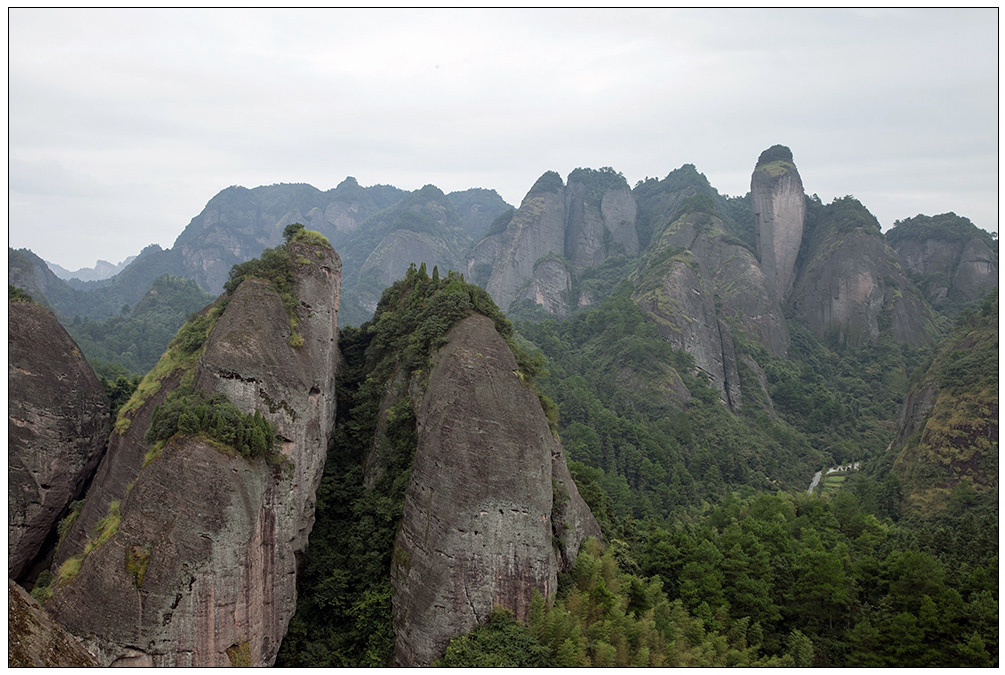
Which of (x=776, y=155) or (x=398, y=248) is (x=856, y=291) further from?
(x=398, y=248)

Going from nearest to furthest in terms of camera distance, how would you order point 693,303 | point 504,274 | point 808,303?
1. point 693,303
2. point 808,303
3. point 504,274

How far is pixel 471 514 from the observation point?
19.6 metres

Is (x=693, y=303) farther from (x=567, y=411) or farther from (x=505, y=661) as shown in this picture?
(x=505, y=661)

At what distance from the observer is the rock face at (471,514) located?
766 inches

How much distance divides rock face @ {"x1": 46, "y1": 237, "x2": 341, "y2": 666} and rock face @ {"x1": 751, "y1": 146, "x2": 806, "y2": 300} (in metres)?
94.1

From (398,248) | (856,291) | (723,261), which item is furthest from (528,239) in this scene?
(856,291)

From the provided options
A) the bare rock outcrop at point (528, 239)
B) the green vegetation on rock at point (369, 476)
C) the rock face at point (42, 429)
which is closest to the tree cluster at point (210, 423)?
the green vegetation on rock at point (369, 476)

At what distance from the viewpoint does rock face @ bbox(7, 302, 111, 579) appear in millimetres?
23156

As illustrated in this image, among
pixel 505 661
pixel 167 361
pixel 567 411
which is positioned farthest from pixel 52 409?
pixel 567 411

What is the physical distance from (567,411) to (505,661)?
39.0 meters

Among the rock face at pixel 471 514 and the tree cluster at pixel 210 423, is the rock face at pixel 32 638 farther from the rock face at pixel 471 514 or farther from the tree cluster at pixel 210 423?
the rock face at pixel 471 514

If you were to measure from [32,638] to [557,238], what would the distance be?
438 feet

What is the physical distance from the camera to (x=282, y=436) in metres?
21.7

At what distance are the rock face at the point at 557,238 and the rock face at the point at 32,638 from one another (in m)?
112
